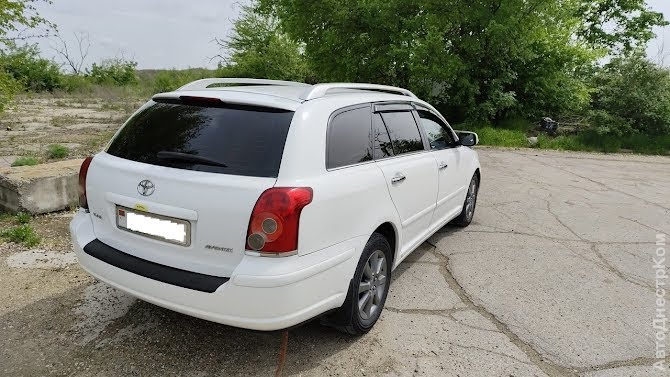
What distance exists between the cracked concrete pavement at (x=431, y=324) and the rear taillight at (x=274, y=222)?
2.73 feet

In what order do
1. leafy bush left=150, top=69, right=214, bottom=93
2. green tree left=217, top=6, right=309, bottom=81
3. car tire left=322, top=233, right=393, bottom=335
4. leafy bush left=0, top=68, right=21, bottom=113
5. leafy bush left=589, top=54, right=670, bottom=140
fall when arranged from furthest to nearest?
leafy bush left=150, top=69, right=214, bottom=93
green tree left=217, top=6, right=309, bottom=81
leafy bush left=589, top=54, right=670, bottom=140
leafy bush left=0, top=68, right=21, bottom=113
car tire left=322, top=233, right=393, bottom=335

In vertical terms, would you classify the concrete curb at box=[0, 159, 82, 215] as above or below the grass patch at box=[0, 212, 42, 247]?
above

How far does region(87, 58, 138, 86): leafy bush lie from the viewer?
42531mm

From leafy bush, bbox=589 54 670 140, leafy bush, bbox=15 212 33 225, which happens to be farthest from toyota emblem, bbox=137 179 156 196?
leafy bush, bbox=589 54 670 140

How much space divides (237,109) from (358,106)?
0.91m

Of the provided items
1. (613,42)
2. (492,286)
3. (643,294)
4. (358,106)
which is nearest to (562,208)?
(643,294)

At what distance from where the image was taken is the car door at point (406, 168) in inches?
131

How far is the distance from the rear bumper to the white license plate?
0.78ft

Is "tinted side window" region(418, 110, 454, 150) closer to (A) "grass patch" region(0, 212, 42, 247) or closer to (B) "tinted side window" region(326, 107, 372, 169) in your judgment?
(B) "tinted side window" region(326, 107, 372, 169)

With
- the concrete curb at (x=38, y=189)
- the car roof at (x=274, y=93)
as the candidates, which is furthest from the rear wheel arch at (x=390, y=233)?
the concrete curb at (x=38, y=189)

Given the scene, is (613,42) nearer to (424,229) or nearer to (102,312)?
(424,229)

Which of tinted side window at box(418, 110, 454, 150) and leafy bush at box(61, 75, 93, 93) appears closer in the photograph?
tinted side window at box(418, 110, 454, 150)

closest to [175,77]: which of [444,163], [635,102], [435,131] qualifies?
[635,102]

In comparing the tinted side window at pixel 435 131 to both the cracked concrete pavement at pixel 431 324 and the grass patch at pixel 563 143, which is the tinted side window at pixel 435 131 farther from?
the grass patch at pixel 563 143
